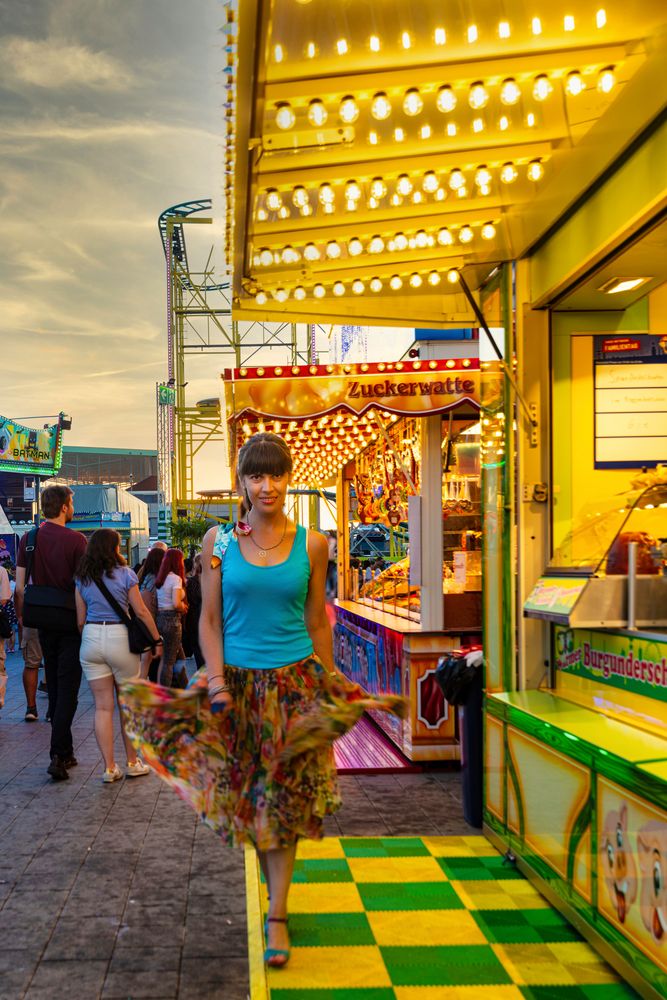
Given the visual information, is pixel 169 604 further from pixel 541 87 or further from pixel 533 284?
pixel 541 87

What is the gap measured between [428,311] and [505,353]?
4.74 ft

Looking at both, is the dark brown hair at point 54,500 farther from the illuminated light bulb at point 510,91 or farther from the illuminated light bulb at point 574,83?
the illuminated light bulb at point 574,83

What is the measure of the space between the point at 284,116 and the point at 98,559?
155 inches

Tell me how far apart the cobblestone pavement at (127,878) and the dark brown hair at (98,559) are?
141 cm

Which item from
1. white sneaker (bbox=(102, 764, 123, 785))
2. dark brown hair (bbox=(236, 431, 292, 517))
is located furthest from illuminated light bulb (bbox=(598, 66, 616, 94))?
white sneaker (bbox=(102, 764, 123, 785))

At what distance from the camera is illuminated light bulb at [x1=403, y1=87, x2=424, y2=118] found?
3.03 metres

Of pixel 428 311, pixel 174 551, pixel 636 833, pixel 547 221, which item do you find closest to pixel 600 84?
pixel 547 221

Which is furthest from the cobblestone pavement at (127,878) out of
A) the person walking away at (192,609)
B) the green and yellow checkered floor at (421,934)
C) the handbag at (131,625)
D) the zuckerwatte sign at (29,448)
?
the zuckerwatte sign at (29,448)

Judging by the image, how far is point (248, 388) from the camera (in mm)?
7203

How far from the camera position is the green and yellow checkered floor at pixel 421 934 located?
10.5 feet

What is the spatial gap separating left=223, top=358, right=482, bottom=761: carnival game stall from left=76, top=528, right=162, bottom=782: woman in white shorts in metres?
1.70

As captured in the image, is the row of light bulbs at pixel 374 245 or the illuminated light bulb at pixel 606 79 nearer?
the illuminated light bulb at pixel 606 79

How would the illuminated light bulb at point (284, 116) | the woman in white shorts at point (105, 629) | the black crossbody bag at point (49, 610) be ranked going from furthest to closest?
the black crossbody bag at point (49, 610)
the woman in white shorts at point (105, 629)
the illuminated light bulb at point (284, 116)

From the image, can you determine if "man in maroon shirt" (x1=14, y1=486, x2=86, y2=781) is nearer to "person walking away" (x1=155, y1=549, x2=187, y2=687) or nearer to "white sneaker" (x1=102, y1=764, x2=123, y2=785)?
"white sneaker" (x1=102, y1=764, x2=123, y2=785)
